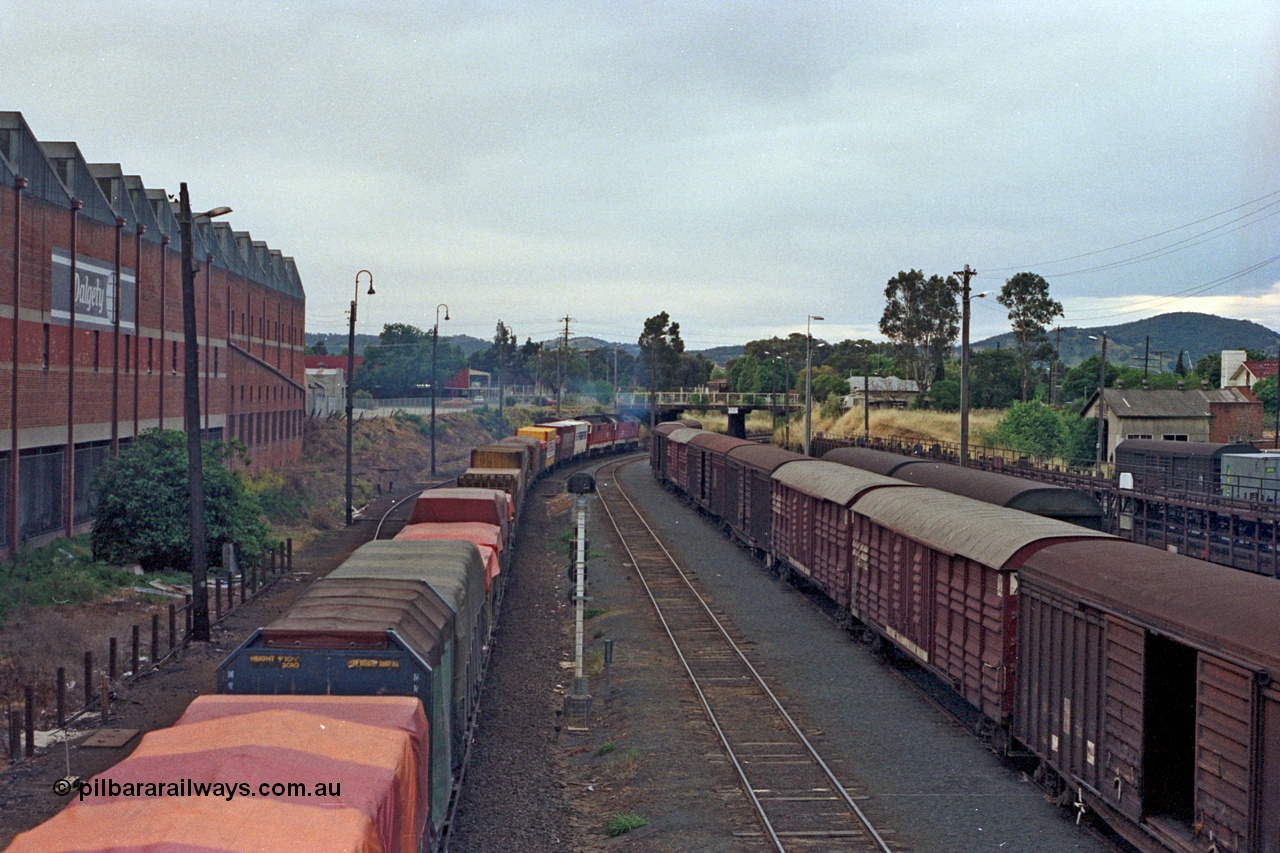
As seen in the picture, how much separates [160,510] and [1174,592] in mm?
28041

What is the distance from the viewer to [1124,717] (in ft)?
37.4

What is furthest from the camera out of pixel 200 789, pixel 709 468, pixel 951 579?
pixel 709 468

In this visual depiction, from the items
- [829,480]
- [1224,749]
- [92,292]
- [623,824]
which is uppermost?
[92,292]

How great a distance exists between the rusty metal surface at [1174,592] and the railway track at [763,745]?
407cm

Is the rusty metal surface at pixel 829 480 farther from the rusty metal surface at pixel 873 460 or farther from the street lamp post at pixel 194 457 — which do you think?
the street lamp post at pixel 194 457

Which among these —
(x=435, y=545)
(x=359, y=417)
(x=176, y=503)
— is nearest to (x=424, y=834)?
(x=435, y=545)

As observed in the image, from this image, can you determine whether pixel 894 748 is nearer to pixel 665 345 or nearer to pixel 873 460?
pixel 873 460

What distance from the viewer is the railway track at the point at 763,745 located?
43.3ft

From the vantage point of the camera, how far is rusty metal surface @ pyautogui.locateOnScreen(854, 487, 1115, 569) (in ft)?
47.9

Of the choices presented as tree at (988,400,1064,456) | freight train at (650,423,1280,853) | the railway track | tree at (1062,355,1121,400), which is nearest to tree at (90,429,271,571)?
the railway track

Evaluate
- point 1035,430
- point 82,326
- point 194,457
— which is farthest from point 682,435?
point 194,457

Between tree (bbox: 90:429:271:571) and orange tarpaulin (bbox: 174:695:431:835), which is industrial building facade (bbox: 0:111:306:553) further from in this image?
orange tarpaulin (bbox: 174:695:431:835)

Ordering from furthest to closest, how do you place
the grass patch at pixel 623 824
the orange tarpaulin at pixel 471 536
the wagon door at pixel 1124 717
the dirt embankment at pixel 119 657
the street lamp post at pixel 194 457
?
1. the street lamp post at pixel 194 457
2. the orange tarpaulin at pixel 471 536
3. the dirt embankment at pixel 119 657
4. the grass patch at pixel 623 824
5. the wagon door at pixel 1124 717

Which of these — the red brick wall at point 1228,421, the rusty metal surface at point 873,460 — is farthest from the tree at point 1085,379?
the rusty metal surface at point 873,460
